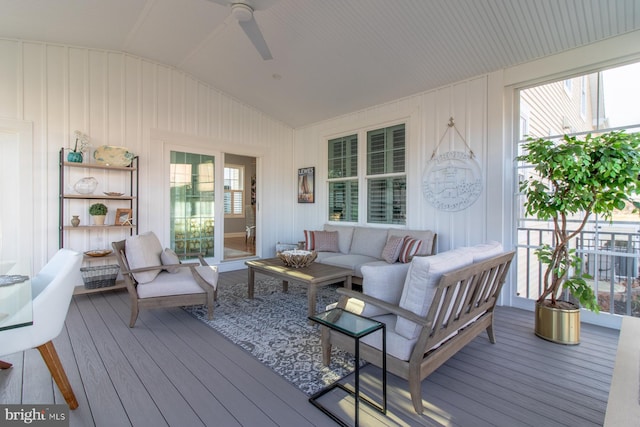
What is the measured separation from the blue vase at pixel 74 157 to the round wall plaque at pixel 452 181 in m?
4.85

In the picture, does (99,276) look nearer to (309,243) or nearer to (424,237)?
(309,243)

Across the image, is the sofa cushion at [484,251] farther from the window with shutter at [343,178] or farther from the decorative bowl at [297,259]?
the window with shutter at [343,178]

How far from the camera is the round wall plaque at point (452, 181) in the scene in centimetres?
411

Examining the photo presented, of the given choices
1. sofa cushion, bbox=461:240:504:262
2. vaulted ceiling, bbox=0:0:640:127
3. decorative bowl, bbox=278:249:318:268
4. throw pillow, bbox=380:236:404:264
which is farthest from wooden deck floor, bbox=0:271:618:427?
vaulted ceiling, bbox=0:0:640:127

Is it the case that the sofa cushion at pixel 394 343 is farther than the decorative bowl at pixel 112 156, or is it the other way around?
the decorative bowl at pixel 112 156

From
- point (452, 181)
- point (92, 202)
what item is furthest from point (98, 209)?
point (452, 181)

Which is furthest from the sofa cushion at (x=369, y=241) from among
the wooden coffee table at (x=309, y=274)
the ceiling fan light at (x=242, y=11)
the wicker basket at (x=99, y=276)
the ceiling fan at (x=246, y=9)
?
the wicker basket at (x=99, y=276)

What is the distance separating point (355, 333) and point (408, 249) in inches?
113

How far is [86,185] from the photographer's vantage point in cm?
419

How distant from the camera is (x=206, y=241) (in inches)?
222

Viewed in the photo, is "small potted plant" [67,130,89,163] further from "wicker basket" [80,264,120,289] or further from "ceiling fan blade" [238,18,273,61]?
"ceiling fan blade" [238,18,273,61]

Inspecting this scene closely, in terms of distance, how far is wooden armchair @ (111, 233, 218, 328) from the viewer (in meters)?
3.07

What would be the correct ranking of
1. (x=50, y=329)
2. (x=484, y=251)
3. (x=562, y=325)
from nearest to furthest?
(x=50, y=329)
(x=484, y=251)
(x=562, y=325)

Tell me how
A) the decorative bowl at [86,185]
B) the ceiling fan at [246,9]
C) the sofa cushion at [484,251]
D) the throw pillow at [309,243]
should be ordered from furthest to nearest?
the throw pillow at [309,243] → the decorative bowl at [86,185] → the ceiling fan at [246,9] → the sofa cushion at [484,251]
